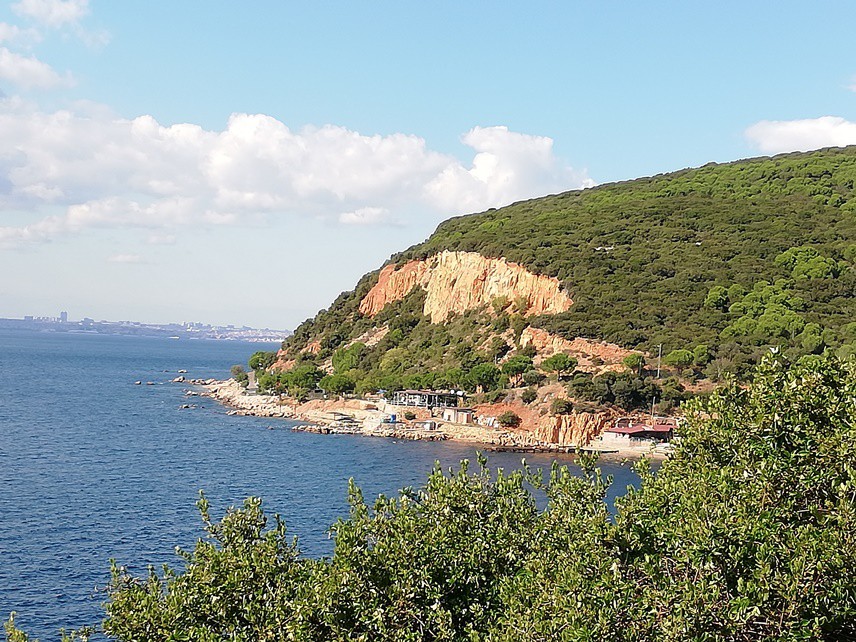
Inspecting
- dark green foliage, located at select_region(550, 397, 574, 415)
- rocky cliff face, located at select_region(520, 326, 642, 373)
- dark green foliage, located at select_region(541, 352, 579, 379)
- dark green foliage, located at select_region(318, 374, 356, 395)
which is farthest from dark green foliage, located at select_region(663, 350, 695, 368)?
dark green foliage, located at select_region(318, 374, 356, 395)

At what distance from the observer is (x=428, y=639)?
12992mm

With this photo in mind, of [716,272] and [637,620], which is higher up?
[716,272]

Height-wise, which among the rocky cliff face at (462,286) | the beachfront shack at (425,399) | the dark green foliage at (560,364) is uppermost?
the rocky cliff face at (462,286)

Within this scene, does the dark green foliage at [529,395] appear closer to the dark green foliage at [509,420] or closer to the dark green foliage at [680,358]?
the dark green foliage at [509,420]

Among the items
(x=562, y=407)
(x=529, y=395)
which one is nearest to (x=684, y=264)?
(x=529, y=395)

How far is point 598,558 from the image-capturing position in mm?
12062

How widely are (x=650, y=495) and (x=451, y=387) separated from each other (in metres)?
70.7

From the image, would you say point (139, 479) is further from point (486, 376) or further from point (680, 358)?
point (680, 358)

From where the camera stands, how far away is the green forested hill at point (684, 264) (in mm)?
79438

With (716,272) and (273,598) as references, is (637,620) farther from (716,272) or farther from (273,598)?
(716,272)

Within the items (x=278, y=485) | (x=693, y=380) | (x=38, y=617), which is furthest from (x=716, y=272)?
(x=38, y=617)

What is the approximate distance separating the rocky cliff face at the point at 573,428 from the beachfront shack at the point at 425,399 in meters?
14.7

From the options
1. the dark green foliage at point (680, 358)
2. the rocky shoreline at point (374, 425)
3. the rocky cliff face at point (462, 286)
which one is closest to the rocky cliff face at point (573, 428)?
the rocky shoreline at point (374, 425)

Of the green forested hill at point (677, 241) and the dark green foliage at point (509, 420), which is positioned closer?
the dark green foliage at point (509, 420)
